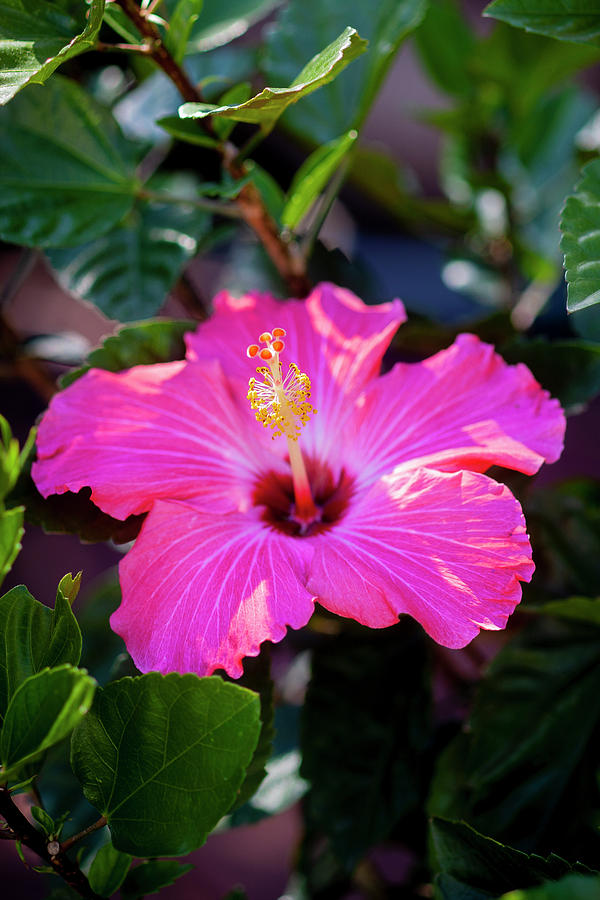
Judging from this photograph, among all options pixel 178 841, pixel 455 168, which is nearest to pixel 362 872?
pixel 178 841

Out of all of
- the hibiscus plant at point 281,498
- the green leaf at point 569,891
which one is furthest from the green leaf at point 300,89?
the green leaf at point 569,891

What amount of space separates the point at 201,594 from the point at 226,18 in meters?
0.68

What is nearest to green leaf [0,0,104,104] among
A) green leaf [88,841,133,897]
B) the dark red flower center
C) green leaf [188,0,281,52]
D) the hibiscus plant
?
the hibiscus plant

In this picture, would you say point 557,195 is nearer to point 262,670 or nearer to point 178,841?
point 262,670

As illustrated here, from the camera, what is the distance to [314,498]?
2.51ft

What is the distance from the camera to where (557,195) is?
4.32ft

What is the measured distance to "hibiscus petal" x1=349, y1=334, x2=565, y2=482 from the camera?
2.05ft

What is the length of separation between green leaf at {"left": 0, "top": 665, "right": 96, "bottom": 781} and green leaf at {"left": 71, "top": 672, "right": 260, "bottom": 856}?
5 centimetres

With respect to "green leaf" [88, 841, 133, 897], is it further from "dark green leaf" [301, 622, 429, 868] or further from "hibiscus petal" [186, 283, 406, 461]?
"hibiscus petal" [186, 283, 406, 461]

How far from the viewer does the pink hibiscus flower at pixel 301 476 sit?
551 millimetres

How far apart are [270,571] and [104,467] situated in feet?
0.50

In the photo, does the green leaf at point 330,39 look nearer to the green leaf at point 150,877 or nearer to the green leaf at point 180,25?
the green leaf at point 180,25

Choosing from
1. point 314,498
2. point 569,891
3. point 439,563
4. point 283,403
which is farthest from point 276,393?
point 569,891

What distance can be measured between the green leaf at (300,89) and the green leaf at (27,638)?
34 cm
